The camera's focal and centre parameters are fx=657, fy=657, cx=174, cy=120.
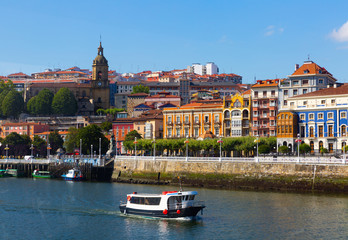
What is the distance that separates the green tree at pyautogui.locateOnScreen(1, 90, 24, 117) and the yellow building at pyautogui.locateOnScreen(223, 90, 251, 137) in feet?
265

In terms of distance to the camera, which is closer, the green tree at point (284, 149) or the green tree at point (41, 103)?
the green tree at point (284, 149)

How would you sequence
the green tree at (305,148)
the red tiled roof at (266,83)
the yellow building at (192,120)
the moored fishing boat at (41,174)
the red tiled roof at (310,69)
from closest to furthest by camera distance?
the green tree at (305,148) < the moored fishing boat at (41,174) < the red tiled roof at (310,69) < the red tiled roof at (266,83) < the yellow building at (192,120)

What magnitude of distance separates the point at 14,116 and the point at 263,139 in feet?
326

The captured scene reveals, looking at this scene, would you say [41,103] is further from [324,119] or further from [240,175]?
[240,175]

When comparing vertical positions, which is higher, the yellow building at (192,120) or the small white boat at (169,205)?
the yellow building at (192,120)

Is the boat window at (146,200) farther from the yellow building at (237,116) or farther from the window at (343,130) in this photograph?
the yellow building at (237,116)

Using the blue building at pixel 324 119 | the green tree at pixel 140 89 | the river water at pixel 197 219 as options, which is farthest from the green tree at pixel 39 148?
the river water at pixel 197 219

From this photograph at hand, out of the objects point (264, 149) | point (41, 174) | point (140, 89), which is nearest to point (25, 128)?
point (140, 89)

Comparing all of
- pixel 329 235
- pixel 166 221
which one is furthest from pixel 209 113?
pixel 329 235

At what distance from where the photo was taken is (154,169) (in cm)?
8869

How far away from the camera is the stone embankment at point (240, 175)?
68.9 metres

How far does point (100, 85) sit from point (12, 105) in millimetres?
26546

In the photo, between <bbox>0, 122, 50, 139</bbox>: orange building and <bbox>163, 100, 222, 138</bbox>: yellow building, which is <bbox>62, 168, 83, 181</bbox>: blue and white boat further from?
<bbox>0, 122, 50, 139</bbox>: orange building

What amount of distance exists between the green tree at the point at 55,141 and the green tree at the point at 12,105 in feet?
98.2
